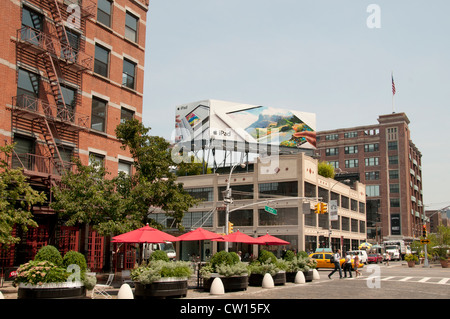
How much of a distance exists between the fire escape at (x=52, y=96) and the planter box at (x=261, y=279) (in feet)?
37.3

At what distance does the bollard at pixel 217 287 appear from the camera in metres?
19.5

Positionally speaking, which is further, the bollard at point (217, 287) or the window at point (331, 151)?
the window at point (331, 151)

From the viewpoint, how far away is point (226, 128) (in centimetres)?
6706

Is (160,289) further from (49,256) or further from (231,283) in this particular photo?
(49,256)

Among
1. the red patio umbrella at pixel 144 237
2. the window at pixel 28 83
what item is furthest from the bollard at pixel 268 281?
the window at pixel 28 83

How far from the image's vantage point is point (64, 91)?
27.2 m

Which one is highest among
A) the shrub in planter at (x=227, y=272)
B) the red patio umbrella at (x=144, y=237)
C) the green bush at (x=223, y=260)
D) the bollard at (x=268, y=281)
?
the red patio umbrella at (x=144, y=237)

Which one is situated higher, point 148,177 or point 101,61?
point 101,61

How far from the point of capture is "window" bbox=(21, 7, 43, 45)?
976 inches

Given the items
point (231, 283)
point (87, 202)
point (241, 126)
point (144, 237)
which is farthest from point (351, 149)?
point (144, 237)

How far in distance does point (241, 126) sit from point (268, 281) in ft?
154

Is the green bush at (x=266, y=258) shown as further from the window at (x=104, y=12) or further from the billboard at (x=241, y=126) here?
the billboard at (x=241, y=126)

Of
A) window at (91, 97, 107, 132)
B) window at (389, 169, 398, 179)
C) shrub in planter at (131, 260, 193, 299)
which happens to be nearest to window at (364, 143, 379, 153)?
window at (389, 169, 398, 179)
